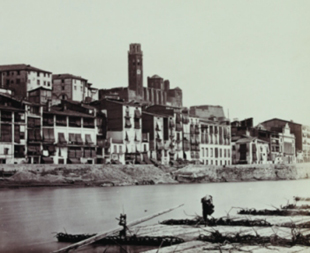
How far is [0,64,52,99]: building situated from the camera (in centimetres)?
6681

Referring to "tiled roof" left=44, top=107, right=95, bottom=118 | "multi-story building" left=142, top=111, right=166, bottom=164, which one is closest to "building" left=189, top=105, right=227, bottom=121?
"multi-story building" left=142, top=111, right=166, bottom=164

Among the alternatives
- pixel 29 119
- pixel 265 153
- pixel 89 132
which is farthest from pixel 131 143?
pixel 265 153

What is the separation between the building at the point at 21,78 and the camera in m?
66.8

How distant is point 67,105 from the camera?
6122 centimetres

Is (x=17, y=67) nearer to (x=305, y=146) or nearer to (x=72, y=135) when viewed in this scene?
(x=72, y=135)

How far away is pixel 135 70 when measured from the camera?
96438 mm

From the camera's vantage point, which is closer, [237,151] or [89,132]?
[89,132]

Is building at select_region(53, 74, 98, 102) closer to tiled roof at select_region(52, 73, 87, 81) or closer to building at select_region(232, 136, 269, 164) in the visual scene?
tiled roof at select_region(52, 73, 87, 81)

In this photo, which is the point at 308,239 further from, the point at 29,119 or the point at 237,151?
the point at 237,151

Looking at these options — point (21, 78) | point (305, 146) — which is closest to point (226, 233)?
point (21, 78)

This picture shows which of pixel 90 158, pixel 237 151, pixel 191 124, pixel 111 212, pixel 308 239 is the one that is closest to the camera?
pixel 308 239

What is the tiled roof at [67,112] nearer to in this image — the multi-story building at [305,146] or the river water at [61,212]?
the river water at [61,212]

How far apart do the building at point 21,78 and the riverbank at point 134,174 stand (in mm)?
18372

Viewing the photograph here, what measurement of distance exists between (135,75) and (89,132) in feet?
128
